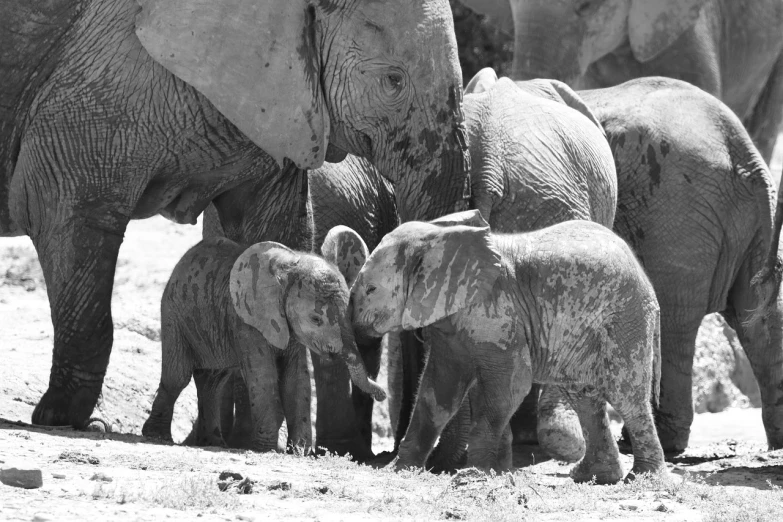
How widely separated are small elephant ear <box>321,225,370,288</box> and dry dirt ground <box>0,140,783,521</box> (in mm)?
Answer: 1006

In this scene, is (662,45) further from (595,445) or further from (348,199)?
(595,445)

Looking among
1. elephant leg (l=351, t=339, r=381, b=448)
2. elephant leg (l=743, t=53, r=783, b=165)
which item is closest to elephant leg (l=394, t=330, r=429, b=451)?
elephant leg (l=351, t=339, r=381, b=448)

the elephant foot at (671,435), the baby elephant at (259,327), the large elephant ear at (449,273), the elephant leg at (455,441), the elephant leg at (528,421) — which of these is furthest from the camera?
the elephant foot at (671,435)

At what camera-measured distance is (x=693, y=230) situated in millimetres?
9477

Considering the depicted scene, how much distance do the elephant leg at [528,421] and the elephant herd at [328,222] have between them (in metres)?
0.53

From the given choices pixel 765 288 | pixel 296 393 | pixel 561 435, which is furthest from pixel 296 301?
pixel 765 288

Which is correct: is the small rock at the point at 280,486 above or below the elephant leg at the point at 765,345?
below

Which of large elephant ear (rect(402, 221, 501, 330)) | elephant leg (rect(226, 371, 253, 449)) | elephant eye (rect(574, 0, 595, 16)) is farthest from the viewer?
elephant eye (rect(574, 0, 595, 16))

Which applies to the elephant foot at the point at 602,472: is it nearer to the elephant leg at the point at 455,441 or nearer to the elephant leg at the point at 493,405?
the elephant leg at the point at 493,405

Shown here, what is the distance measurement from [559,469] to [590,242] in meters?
1.42

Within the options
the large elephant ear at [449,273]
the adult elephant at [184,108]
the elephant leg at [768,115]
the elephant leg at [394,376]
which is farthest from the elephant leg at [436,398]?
the elephant leg at [768,115]

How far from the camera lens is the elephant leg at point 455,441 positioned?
7.78m

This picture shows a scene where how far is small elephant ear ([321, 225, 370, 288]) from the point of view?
7.90 meters

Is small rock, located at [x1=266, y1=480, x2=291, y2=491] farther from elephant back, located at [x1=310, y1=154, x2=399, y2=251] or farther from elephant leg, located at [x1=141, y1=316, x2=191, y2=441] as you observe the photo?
elephant back, located at [x1=310, y1=154, x2=399, y2=251]
